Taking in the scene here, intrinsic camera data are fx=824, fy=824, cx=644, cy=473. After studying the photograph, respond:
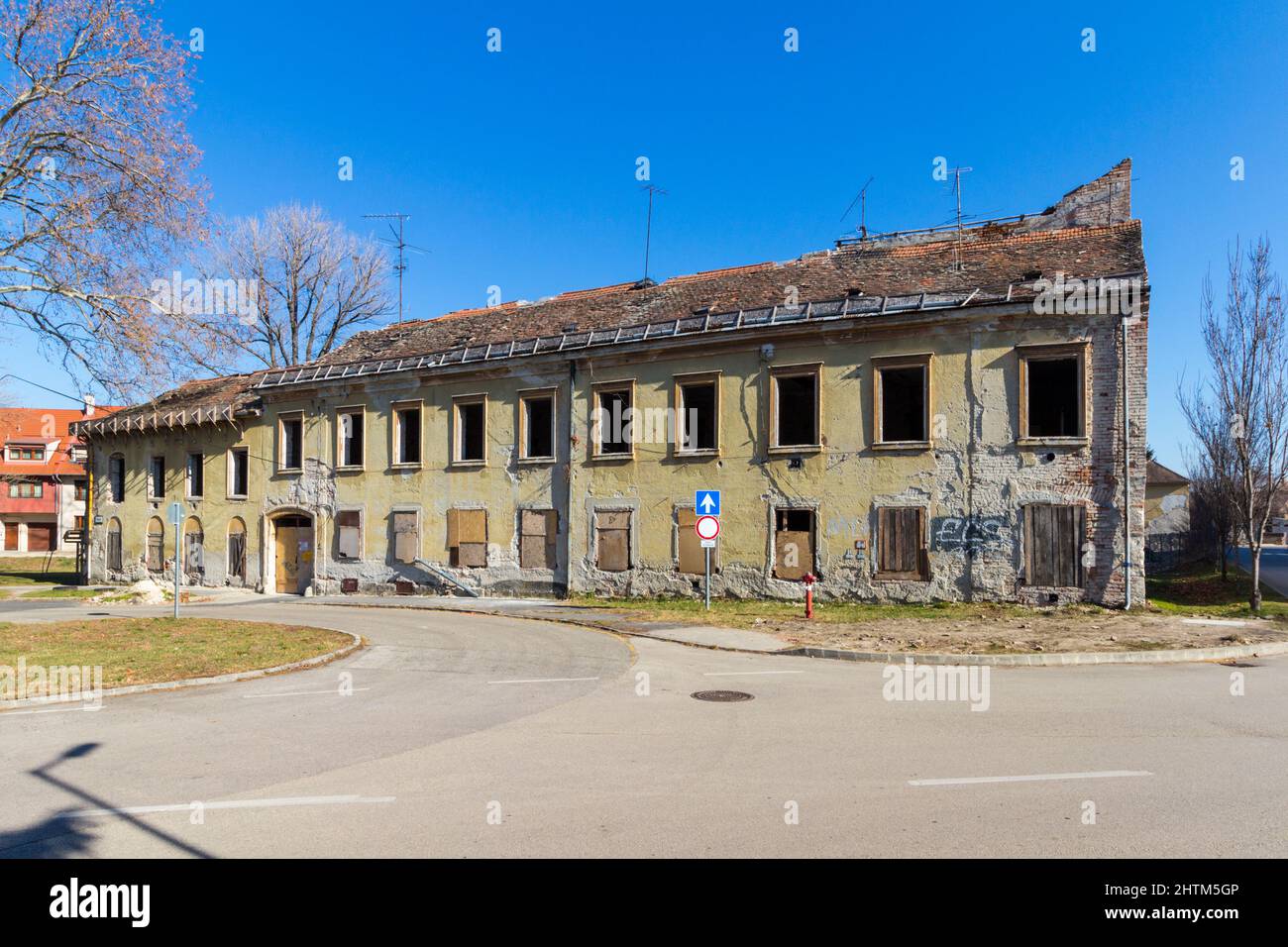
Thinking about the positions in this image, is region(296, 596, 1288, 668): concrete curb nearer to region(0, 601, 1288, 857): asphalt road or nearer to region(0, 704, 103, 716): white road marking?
region(0, 601, 1288, 857): asphalt road

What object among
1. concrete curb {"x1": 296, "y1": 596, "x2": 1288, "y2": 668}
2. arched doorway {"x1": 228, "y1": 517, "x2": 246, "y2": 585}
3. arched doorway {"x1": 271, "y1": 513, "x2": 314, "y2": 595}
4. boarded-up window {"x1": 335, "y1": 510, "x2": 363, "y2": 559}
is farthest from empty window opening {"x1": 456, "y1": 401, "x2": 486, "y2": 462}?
concrete curb {"x1": 296, "y1": 596, "x2": 1288, "y2": 668}

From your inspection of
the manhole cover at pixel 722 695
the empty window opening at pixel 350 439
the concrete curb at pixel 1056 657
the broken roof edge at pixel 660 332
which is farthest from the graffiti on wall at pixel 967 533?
the empty window opening at pixel 350 439

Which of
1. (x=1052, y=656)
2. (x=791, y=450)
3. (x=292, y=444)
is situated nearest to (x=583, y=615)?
(x=791, y=450)

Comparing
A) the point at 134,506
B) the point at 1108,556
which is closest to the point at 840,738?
the point at 1108,556

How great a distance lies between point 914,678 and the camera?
38.7 feet

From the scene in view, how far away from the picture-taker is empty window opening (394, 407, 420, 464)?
97.2ft

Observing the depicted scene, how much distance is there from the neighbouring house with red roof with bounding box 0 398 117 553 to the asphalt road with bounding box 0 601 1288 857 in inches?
2622

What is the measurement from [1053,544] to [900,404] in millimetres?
5148

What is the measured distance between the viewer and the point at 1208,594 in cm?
2677

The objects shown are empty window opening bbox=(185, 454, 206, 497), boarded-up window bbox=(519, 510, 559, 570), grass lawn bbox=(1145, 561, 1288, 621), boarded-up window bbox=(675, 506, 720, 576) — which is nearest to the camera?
grass lawn bbox=(1145, 561, 1288, 621)

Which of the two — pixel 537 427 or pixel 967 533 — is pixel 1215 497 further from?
pixel 537 427

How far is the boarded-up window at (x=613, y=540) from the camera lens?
25.1 meters

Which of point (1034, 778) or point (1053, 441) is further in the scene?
point (1053, 441)
